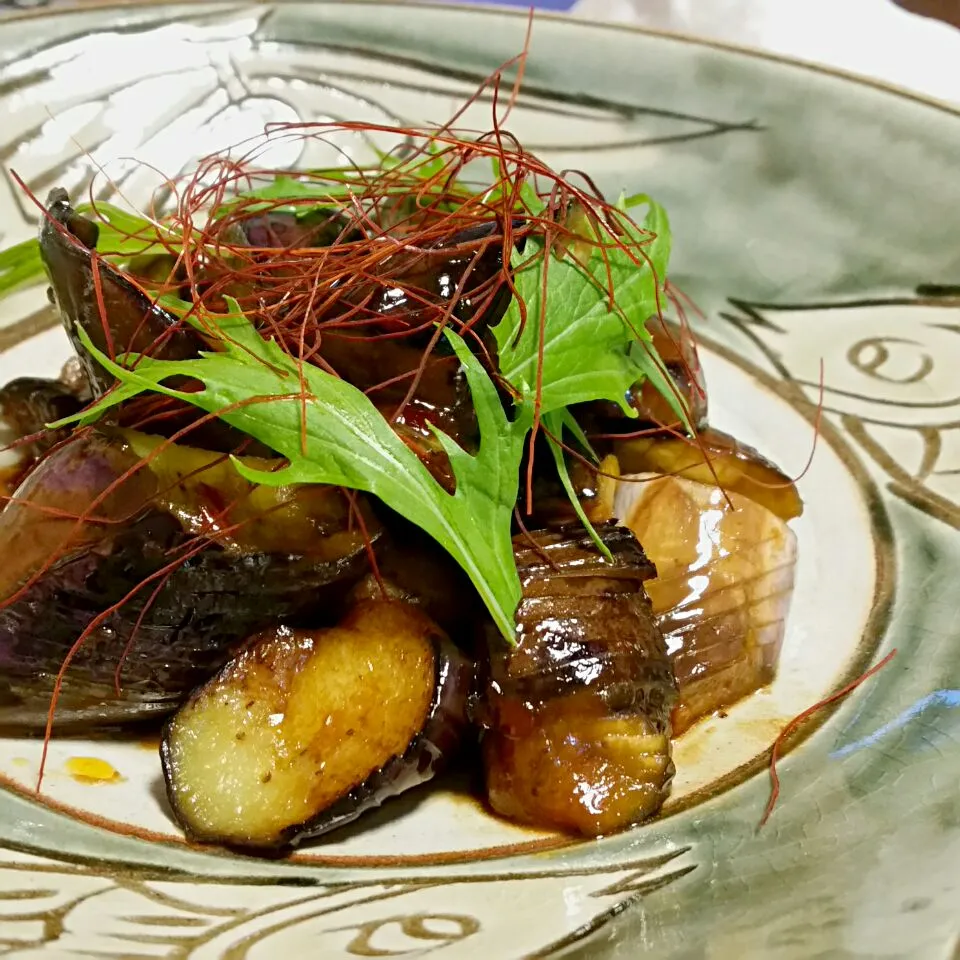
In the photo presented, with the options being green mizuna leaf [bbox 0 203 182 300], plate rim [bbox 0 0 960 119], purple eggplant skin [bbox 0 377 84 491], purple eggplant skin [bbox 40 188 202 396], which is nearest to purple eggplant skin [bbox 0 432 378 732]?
purple eggplant skin [bbox 40 188 202 396]

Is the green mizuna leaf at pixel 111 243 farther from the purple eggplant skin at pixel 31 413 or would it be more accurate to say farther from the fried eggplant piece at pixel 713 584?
the fried eggplant piece at pixel 713 584

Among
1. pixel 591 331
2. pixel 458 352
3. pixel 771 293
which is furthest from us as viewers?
pixel 771 293

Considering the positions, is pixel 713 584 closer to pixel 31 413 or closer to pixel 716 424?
pixel 716 424

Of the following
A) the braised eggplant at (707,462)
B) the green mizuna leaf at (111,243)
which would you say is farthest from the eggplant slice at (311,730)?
the green mizuna leaf at (111,243)

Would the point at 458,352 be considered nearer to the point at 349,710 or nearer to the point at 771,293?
the point at 349,710

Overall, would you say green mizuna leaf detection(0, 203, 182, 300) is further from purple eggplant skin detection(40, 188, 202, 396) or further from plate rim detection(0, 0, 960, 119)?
plate rim detection(0, 0, 960, 119)

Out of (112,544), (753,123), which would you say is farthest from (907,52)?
(112,544)
